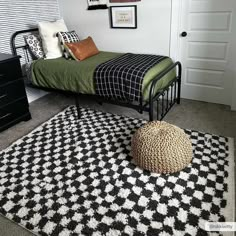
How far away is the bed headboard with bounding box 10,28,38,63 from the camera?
310 centimetres

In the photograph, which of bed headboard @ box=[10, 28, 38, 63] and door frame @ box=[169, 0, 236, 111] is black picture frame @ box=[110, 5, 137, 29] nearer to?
door frame @ box=[169, 0, 236, 111]

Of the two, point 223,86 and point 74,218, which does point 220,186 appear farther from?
point 223,86

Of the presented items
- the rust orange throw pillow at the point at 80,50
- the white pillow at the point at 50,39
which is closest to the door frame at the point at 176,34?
the rust orange throw pillow at the point at 80,50

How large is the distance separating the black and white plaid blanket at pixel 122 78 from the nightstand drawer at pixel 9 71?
2.85 ft

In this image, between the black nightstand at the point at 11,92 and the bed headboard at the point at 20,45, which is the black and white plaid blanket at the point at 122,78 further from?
the bed headboard at the point at 20,45

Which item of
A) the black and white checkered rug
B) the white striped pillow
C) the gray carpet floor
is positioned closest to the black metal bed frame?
the gray carpet floor

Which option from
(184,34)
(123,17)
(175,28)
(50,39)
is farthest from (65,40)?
(184,34)

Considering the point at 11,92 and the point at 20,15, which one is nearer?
the point at 11,92

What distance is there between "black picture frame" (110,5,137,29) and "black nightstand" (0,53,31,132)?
56.2 inches

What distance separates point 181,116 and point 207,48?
89cm

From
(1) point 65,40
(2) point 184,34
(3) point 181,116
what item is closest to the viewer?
(3) point 181,116

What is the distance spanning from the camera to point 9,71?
8.43 ft

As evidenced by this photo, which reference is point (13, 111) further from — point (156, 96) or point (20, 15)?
point (156, 96)

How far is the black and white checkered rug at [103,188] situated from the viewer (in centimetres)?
154
